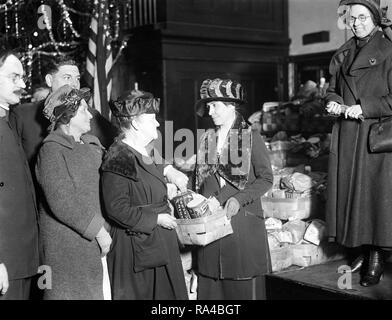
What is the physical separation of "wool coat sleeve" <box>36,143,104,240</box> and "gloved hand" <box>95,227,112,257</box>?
3cm

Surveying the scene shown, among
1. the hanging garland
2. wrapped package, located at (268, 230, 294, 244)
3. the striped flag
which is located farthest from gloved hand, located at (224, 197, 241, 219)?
the hanging garland

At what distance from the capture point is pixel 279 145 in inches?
205

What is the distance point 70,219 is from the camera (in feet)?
8.91

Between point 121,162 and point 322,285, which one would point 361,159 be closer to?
Result: point 322,285

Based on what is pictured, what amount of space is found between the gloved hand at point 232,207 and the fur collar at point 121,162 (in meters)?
0.61

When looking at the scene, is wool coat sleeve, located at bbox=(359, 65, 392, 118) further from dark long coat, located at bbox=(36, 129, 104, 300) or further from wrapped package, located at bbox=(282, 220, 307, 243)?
dark long coat, located at bbox=(36, 129, 104, 300)

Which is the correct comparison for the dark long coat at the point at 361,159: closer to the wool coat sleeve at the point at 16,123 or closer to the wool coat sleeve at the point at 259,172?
the wool coat sleeve at the point at 259,172

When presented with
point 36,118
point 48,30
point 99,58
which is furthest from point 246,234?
point 48,30

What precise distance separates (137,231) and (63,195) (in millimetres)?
411

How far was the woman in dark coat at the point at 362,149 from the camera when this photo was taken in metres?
3.27

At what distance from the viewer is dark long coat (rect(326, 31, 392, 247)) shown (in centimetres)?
327

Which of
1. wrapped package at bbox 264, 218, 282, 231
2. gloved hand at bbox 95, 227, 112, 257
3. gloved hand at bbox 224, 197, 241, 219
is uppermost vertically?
gloved hand at bbox 224, 197, 241, 219
